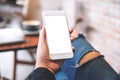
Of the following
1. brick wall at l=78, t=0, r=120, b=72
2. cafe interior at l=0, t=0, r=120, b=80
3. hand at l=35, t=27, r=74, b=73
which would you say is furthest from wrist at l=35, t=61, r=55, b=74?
brick wall at l=78, t=0, r=120, b=72

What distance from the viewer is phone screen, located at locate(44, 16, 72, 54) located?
0.78 meters

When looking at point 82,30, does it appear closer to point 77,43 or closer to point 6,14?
point 6,14

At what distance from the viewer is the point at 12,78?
4.49 ft

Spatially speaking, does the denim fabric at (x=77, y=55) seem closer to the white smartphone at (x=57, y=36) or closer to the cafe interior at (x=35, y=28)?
the white smartphone at (x=57, y=36)

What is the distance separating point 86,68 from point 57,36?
200 mm

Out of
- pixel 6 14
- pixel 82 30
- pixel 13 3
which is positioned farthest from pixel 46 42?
pixel 13 3

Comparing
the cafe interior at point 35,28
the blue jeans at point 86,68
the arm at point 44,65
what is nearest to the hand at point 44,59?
the arm at point 44,65

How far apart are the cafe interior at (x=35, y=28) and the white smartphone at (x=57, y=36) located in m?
0.43

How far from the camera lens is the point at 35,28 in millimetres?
1426

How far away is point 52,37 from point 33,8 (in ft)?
4.70

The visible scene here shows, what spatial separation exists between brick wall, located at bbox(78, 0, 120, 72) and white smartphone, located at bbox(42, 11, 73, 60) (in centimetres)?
84

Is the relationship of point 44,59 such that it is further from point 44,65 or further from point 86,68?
point 86,68

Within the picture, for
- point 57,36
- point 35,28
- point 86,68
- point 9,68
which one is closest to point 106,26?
point 35,28

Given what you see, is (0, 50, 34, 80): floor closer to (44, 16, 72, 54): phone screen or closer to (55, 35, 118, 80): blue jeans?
(55, 35, 118, 80): blue jeans
